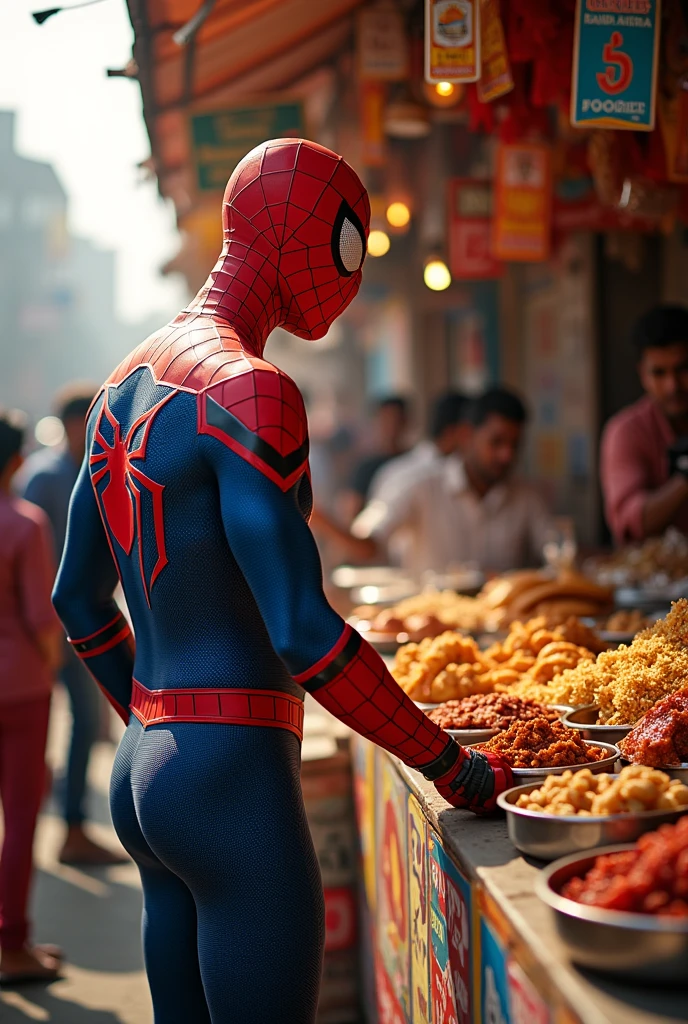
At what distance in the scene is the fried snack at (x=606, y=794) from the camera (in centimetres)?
179

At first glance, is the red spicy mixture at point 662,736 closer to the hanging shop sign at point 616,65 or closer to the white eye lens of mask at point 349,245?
the white eye lens of mask at point 349,245

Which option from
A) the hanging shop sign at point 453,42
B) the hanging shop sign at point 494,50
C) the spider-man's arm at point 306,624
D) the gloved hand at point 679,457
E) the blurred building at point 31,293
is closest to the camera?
the spider-man's arm at point 306,624

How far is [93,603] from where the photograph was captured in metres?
2.59

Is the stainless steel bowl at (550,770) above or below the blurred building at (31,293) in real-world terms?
below

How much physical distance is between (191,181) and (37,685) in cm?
313

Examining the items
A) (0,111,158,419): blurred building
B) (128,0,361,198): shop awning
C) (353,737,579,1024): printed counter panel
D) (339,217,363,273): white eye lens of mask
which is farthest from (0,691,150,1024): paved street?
(0,111,158,419): blurred building

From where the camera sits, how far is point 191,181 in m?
6.37

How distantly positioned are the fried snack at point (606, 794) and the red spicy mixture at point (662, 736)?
19cm

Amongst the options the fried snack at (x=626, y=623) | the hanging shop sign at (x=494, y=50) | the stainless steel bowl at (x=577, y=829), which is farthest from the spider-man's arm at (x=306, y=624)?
the hanging shop sign at (x=494, y=50)

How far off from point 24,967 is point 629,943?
3.68 metres

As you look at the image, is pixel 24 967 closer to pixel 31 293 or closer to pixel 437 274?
pixel 437 274

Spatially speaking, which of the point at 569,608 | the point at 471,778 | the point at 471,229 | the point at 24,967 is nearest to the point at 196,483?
the point at 471,778

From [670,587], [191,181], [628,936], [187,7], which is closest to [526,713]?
[628,936]

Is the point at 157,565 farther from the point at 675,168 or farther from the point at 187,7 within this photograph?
the point at 187,7
